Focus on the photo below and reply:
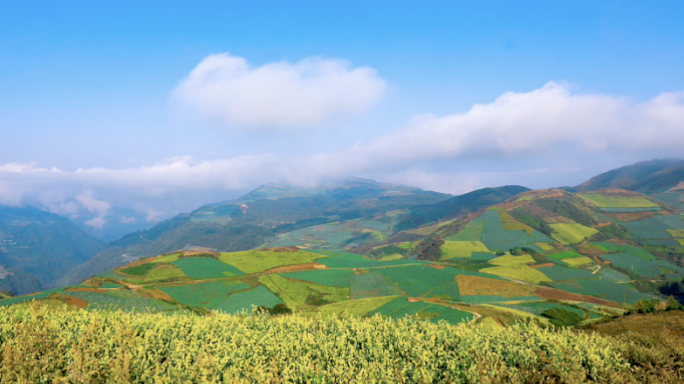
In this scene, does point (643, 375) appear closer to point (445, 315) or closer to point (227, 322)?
point (227, 322)

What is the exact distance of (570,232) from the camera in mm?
183000

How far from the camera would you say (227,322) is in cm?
2353

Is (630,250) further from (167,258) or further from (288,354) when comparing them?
(167,258)

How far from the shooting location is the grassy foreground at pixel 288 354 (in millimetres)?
15039

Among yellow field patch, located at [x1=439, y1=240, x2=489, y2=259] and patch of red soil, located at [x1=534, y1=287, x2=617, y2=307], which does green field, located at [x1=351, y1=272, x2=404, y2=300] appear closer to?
patch of red soil, located at [x1=534, y1=287, x2=617, y2=307]

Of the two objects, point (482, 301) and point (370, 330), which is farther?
point (482, 301)

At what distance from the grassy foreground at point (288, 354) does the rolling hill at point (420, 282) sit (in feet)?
31.7

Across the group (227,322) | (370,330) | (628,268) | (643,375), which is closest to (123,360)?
(227,322)

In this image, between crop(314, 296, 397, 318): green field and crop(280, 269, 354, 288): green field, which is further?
crop(280, 269, 354, 288): green field

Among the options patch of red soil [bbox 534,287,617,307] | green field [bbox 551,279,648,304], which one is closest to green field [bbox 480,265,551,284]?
green field [bbox 551,279,648,304]

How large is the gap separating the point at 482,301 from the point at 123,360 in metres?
82.1

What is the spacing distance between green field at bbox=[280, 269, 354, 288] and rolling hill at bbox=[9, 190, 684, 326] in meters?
0.32

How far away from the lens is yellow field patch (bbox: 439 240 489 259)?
15791cm

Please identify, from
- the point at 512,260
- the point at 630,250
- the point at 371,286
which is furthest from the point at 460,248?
the point at 371,286
